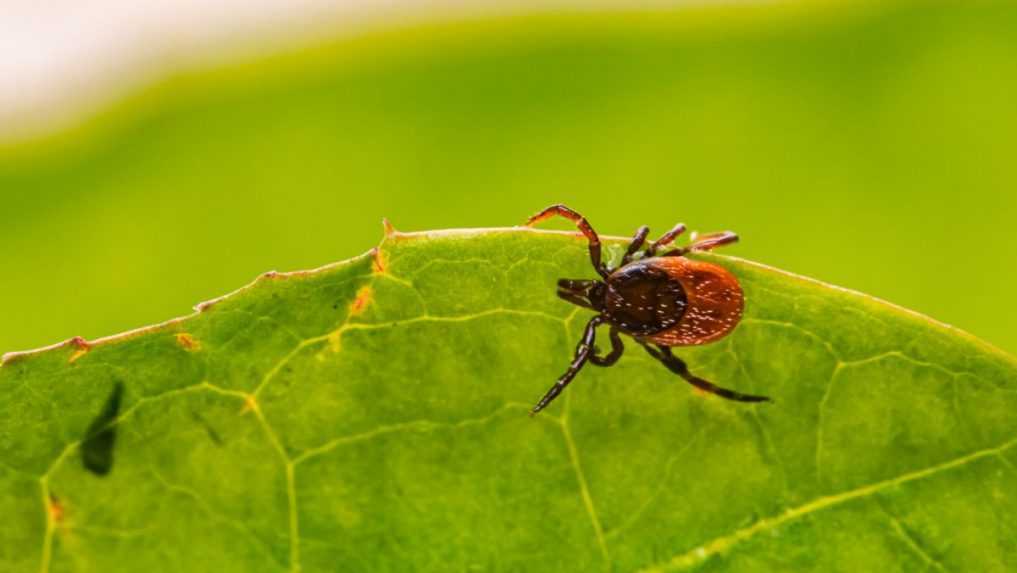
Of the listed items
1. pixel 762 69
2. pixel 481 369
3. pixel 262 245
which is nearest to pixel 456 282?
pixel 481 369

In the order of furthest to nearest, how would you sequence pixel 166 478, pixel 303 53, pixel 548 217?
pixel 303 53, pixel 548 217, pixel 166 478

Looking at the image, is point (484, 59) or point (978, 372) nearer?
point (978, 372)

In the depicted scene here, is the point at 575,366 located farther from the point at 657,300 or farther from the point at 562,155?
the point at 562,155

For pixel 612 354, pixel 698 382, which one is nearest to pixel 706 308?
pixel 612 354

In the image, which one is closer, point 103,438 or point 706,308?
point 103,438

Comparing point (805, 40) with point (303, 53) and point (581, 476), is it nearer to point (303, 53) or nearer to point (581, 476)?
point (303, 53)

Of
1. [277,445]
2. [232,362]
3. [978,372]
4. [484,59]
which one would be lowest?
[978,372]

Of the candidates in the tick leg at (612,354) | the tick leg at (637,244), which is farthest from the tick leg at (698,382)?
the tick leg at (637,244)
